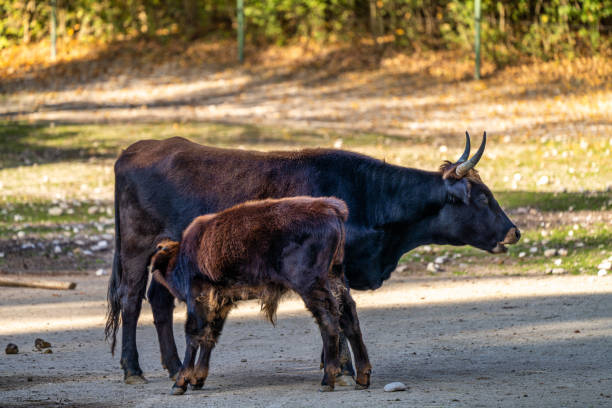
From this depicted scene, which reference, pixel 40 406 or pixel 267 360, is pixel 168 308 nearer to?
pixel 267 360

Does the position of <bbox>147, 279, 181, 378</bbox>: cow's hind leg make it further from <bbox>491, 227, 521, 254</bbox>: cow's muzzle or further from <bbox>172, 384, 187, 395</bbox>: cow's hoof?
<bbox>491, 227, 521, 254</bbox>: cow's muzzle

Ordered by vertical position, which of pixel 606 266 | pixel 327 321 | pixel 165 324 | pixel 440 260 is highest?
pixel 327 321

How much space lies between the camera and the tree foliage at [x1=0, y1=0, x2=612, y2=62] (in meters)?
24.5

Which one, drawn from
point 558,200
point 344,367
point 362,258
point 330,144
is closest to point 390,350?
point 362,258

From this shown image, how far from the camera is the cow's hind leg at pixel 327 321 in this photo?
21.0 feet

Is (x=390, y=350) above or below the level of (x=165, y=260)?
below

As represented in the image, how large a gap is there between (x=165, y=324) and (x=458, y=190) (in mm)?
2595

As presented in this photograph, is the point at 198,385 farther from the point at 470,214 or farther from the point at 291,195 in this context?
the point at 470,214

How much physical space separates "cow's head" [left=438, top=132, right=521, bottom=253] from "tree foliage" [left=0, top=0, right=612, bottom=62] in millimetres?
17546

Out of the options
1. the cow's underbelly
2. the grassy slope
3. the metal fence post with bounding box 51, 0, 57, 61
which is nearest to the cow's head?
the cow's underbelly

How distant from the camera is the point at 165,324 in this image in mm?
7727

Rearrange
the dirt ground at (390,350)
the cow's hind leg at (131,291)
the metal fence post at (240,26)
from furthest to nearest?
the metal fence post at (240,26) < the cow's hind leg at (131,291) < the dirt ground at (390,350)

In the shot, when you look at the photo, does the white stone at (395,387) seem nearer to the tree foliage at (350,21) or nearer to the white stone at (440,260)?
the white stone at (440,260)

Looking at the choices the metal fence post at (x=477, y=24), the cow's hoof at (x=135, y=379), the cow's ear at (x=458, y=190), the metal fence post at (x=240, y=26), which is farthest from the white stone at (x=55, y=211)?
the metal fence post at (x=477, y=24)
